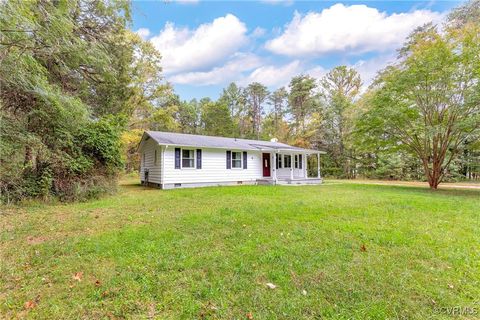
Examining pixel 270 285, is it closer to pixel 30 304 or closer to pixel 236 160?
pixel 30 304

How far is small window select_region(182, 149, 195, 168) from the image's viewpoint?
1298cm

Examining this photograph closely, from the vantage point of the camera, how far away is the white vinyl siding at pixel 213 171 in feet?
40.8

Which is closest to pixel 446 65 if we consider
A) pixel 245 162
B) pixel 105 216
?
pixel 245 162

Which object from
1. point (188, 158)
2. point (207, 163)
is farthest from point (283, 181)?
point (188, 158)

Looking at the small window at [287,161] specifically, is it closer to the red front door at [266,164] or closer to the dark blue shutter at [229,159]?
the red front door at [266,164]

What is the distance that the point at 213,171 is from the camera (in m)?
13.9

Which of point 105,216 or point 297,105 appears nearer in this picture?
point 105,216

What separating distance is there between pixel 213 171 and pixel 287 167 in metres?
6.14

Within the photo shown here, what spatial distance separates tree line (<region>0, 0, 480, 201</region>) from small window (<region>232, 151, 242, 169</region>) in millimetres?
6437

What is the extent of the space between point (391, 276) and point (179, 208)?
520cm

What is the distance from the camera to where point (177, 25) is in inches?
273

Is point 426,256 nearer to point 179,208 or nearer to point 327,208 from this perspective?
point 327,208

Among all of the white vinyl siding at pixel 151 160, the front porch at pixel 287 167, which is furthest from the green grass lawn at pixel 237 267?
the front porch at pixel 287 167

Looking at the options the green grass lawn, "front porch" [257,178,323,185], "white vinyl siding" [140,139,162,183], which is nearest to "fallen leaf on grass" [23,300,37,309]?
the green grass lawn
